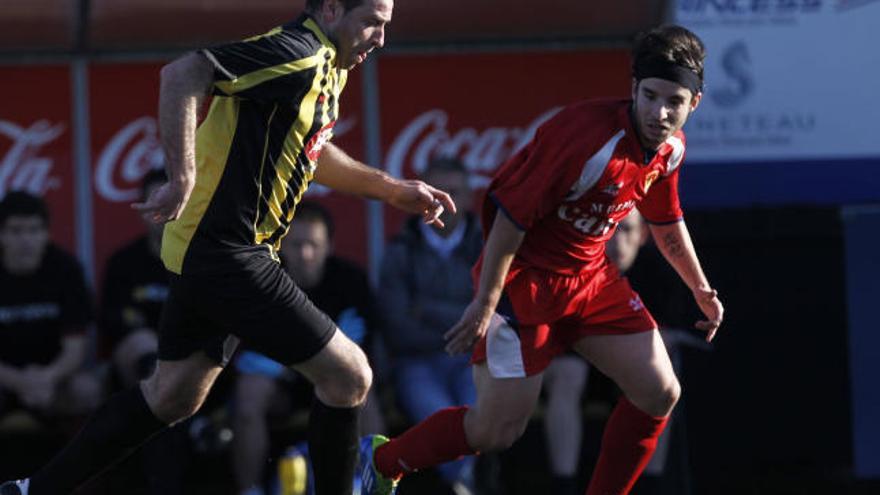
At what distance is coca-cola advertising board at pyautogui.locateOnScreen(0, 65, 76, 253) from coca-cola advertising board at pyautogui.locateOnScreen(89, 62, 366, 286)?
0.12 m

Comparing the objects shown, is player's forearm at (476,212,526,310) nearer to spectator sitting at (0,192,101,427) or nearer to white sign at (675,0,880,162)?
white sign at (675,0,880,162)

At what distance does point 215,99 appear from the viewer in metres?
5.05

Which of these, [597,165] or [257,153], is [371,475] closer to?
[597,165]

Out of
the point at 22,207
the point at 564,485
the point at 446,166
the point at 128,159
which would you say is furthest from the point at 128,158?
the point at 564,485

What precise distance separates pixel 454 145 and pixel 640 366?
9.60 ft

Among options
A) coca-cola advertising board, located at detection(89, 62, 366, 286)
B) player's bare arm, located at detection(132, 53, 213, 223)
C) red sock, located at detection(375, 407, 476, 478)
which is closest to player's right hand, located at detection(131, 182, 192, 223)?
player's bare arm, located at detection(132, 53, 213, 223)

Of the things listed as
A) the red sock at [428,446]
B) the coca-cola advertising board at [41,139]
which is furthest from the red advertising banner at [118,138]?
the red sock at [428,446]

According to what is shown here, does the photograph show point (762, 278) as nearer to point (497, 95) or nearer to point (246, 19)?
point (497, 95)

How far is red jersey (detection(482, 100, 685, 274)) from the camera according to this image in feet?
18.1

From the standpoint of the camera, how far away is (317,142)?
17.0 ft

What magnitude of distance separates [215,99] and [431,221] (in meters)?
0.84

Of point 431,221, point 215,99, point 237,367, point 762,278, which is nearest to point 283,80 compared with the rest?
point 215,99

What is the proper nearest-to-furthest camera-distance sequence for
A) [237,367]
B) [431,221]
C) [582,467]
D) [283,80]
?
1. [283,80]
2. [431,221]
3. [237,367]
4. [582,467]

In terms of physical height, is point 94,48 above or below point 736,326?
above
